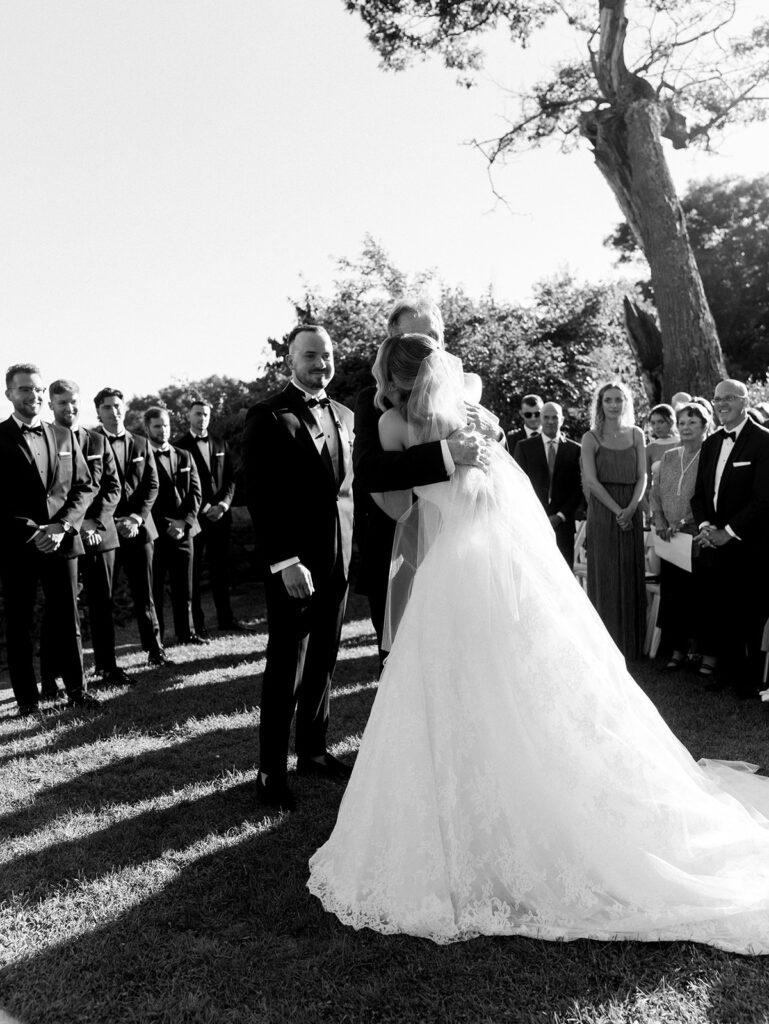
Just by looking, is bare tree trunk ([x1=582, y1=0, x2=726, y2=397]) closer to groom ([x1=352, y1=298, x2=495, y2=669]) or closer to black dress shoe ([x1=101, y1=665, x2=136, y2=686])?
black dress shoe ([x1=101, y1=665, x2=136, y2=686])

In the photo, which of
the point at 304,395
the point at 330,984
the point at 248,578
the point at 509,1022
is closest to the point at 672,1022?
the point at 509,1022

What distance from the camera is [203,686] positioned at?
686 centimetres

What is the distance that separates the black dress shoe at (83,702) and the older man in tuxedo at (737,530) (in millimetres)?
4555

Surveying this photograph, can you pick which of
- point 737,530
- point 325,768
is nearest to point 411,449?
point 325,768

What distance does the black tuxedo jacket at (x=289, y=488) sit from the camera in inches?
167

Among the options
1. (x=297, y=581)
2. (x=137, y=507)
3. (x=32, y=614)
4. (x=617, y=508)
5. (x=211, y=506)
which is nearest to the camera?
(x=297, y=581)

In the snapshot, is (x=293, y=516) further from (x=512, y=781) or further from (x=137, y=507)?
(x=137, y=507)

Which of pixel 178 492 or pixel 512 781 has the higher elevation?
pixel 178 492

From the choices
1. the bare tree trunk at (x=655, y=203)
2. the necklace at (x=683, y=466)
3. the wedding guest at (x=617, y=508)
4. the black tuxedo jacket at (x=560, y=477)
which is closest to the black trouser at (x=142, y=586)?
the black tuxedo jacket at (x=560, y=477)

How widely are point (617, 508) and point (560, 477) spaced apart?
3.92 feet

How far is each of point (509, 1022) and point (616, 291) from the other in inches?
636

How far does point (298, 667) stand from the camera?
4375 mm

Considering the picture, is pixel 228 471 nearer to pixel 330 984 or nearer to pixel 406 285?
pixel 330 984

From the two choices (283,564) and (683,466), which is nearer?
(283,564)
